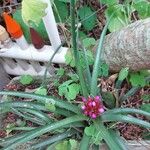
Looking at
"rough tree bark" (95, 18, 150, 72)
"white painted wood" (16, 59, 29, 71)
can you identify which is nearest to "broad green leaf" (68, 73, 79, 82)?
"rough tree bark" (95, 18, 150, 72)

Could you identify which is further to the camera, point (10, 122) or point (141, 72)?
point (10, 122)

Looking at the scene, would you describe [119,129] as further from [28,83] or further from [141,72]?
[28,83]

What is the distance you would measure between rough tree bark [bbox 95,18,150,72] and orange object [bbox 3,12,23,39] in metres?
0.35

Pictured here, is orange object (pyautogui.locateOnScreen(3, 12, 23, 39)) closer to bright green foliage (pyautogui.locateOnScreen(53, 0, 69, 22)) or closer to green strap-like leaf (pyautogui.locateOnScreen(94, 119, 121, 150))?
bright green foliage (pyautogui.locateOnScreen(53, 0, 69, 22))

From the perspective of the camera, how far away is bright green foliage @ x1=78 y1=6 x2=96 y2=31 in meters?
1.68

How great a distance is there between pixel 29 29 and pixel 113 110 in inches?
19.1

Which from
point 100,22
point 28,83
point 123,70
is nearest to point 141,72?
point 123,70

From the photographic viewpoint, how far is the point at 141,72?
4.84 ft

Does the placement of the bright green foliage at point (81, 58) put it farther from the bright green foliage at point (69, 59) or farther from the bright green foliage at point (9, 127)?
the bright green foliage at point (9, 127)

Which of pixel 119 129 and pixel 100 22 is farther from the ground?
pixel 100 22

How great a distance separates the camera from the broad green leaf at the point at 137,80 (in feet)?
4.72

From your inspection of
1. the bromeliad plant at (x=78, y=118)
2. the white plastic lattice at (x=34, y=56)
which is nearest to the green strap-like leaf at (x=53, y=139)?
the bromeliad plant at (x=78, y=118)

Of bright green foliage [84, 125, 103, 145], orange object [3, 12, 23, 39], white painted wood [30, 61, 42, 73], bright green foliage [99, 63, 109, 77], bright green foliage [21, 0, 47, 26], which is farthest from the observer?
white painted wood [30, 61, 42, 73]

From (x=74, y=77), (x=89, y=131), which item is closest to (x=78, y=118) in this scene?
(x=89, y=131)
